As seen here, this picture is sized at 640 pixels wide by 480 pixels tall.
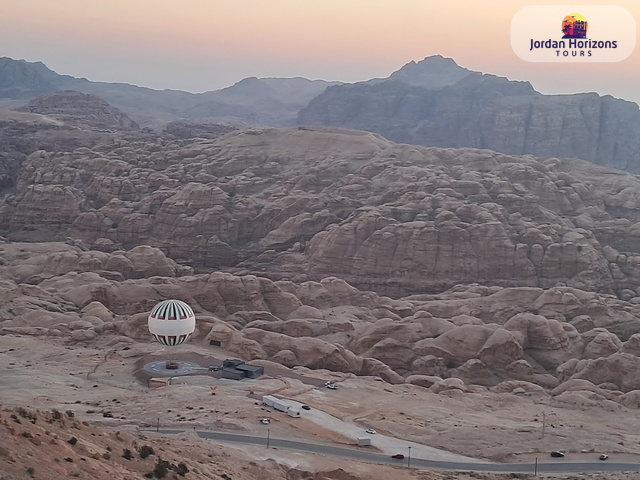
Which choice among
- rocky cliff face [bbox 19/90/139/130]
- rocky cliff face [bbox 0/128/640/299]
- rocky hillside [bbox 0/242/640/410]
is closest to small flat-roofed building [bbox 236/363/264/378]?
rocky hillside [bbox 0/242/640/410]

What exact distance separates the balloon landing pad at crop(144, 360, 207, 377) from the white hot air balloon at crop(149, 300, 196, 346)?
1241 mm

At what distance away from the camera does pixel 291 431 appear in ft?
108

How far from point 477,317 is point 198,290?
22999mm

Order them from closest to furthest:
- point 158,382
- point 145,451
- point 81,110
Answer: point 145,451, point 158,382, point 81,110

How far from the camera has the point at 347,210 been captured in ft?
322

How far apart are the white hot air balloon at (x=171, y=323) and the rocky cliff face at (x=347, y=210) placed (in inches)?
1571

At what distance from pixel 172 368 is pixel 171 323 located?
255 cm

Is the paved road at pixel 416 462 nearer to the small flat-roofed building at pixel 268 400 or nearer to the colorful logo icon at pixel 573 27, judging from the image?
the small flat-roofed building at pixel 268 400

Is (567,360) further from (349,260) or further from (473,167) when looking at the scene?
(473,167)

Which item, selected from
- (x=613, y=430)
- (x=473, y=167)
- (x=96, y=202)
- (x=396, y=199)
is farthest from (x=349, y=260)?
(x=613, y=430)

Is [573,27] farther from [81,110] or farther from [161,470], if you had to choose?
[81,110]

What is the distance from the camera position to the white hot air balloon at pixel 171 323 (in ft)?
145

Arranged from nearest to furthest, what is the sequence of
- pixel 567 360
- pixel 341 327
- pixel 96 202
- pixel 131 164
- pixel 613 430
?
pixel 613 430 → pixel 567 360 → pixel 341 327 → pixel 96 202 → pixel 131 164

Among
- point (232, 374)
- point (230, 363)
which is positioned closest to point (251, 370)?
point (232, 374)
